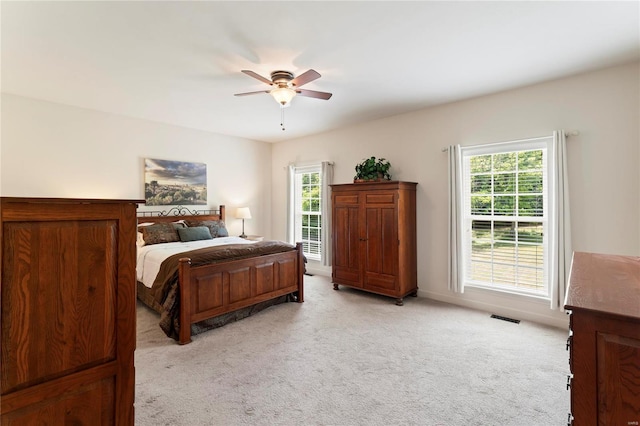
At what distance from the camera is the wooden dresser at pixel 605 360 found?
2.88ft

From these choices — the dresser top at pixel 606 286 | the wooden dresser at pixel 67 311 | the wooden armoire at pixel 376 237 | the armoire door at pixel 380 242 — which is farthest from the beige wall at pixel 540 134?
the wooden dresser at pixel 67 311

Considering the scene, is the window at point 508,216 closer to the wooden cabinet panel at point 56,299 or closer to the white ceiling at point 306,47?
the white ceiling at point 306,47

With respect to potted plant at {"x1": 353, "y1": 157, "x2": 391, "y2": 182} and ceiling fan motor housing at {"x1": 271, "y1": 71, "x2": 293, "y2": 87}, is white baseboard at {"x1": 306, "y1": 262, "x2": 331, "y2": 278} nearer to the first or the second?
potted plant at {"x1": 353, "y1": 157, "x2": 391, "y2": 182}

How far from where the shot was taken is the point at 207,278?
126 inches

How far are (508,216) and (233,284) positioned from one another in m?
3.40

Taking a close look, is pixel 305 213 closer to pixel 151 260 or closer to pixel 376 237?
pixel 376 237

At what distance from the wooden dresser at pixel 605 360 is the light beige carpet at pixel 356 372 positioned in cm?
119

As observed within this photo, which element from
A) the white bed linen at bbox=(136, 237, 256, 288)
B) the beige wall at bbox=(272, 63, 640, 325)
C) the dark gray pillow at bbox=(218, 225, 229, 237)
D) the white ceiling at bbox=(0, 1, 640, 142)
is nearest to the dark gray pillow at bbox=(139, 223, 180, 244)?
the white bed linen at bbox=(136, 237, 256, 288)

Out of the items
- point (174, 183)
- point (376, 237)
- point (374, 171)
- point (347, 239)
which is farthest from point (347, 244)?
point (174, 183)

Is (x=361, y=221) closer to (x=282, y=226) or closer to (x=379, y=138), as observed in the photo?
(x=379, y=138)

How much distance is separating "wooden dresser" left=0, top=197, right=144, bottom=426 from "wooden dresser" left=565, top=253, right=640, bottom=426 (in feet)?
5.17

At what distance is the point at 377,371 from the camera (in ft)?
8.04

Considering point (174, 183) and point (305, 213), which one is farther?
point (305, 213)

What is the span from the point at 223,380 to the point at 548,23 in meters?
3.70
